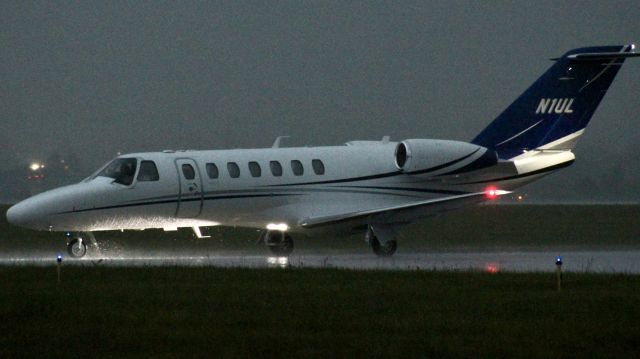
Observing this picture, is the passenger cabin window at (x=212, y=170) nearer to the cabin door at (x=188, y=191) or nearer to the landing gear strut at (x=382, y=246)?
the cabin door at (x=188, y=191)

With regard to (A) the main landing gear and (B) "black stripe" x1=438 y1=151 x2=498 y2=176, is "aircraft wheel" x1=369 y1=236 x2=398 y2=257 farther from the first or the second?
(A) the main landing gear

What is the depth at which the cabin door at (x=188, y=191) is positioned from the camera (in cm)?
2503

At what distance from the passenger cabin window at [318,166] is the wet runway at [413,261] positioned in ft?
6.58

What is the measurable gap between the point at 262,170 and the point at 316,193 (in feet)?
4.76

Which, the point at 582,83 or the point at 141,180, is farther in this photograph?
the point at 582,83

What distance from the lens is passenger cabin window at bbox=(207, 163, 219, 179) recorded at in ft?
83.9

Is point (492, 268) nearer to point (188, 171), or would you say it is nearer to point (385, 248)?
point (385, 248)

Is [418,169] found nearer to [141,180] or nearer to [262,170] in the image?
[262,170]

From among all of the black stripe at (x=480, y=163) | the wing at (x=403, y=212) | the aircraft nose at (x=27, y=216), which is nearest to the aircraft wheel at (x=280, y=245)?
the wing at (x=403, y=212)

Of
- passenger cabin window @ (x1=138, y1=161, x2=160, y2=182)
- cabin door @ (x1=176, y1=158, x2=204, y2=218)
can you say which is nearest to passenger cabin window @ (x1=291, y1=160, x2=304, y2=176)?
cabin door @ (x1=176, y1=158, x2=204, y2=218)

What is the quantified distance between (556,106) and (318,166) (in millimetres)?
6271

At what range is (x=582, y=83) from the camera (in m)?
28.2

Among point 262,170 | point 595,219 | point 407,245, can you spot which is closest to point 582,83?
point 407,245

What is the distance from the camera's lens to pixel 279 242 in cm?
2722
